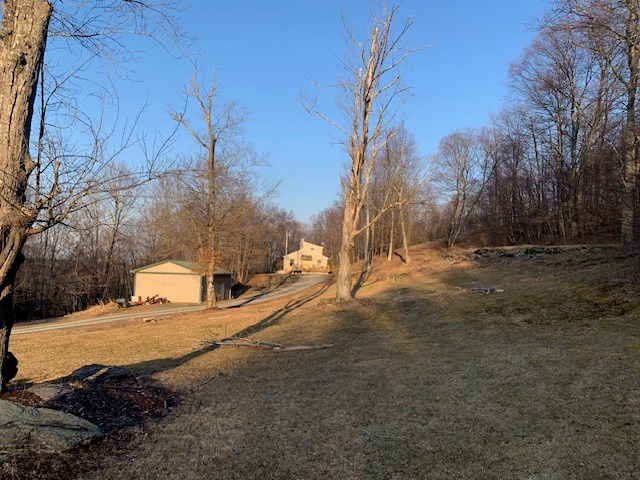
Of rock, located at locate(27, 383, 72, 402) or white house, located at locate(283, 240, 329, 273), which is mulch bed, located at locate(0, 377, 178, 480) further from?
white house, located at locate(283, 240, 329, 273)

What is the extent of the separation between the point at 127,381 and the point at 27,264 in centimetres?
3627

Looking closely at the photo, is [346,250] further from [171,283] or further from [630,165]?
[171,283]

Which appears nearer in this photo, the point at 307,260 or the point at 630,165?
the point at 630,165

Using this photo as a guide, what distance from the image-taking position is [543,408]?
4.80 meters

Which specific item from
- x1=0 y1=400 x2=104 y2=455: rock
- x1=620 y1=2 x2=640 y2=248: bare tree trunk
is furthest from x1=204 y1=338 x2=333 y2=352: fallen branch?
x1=620 y1=2 x2=640 y2=248: bare tree trunk

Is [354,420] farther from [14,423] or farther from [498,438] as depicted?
[14,423]

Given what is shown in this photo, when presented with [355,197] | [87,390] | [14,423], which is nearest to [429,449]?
[14,423]

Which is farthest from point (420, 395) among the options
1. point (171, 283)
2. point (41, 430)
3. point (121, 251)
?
point (121, 251)

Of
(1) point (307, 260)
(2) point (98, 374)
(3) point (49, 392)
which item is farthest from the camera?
(1) point (307, 260)

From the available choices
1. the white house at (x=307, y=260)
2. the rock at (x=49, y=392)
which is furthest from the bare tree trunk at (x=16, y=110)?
the white house at (x=307, y=260)

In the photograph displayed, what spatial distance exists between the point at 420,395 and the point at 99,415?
3.82 m

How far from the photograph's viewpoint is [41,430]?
142 inches

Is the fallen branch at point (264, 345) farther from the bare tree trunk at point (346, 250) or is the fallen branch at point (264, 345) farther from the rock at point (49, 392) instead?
the bare tree trunk at point (346, 250)

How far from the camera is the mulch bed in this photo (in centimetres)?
328
